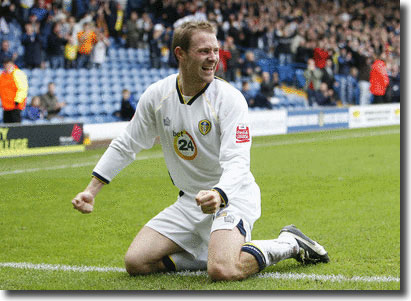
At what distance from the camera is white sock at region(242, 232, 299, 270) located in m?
3.86

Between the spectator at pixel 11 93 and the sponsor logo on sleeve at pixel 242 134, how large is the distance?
7.05 meters

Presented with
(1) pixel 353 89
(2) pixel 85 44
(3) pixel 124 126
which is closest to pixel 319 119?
(1) pixel 353 89

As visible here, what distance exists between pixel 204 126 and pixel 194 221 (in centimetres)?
63

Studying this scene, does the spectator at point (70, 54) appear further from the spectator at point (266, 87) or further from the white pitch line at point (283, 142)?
the spectator at point (266, 87)

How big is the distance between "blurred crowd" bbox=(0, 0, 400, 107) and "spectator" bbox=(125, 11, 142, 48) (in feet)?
0.07

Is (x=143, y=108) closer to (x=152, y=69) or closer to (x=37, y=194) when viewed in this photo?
(x=37, y=194)

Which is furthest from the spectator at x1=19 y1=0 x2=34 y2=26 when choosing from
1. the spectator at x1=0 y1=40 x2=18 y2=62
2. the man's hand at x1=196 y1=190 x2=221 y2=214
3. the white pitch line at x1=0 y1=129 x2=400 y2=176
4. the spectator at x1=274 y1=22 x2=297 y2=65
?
the man's hand at x1=196 y1=190 x2=221 y2=214

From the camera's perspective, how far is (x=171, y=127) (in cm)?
405

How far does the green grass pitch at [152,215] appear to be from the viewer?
3.87 m

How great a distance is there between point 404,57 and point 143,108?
1.84m

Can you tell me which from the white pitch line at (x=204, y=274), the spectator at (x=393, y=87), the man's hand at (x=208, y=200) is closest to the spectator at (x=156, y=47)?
the spectator at (x=393, y=87)

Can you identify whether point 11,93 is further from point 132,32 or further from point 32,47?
point 132,32

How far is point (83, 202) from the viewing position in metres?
3.74

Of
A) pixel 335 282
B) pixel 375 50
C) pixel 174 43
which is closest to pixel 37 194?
pixel 174 43
